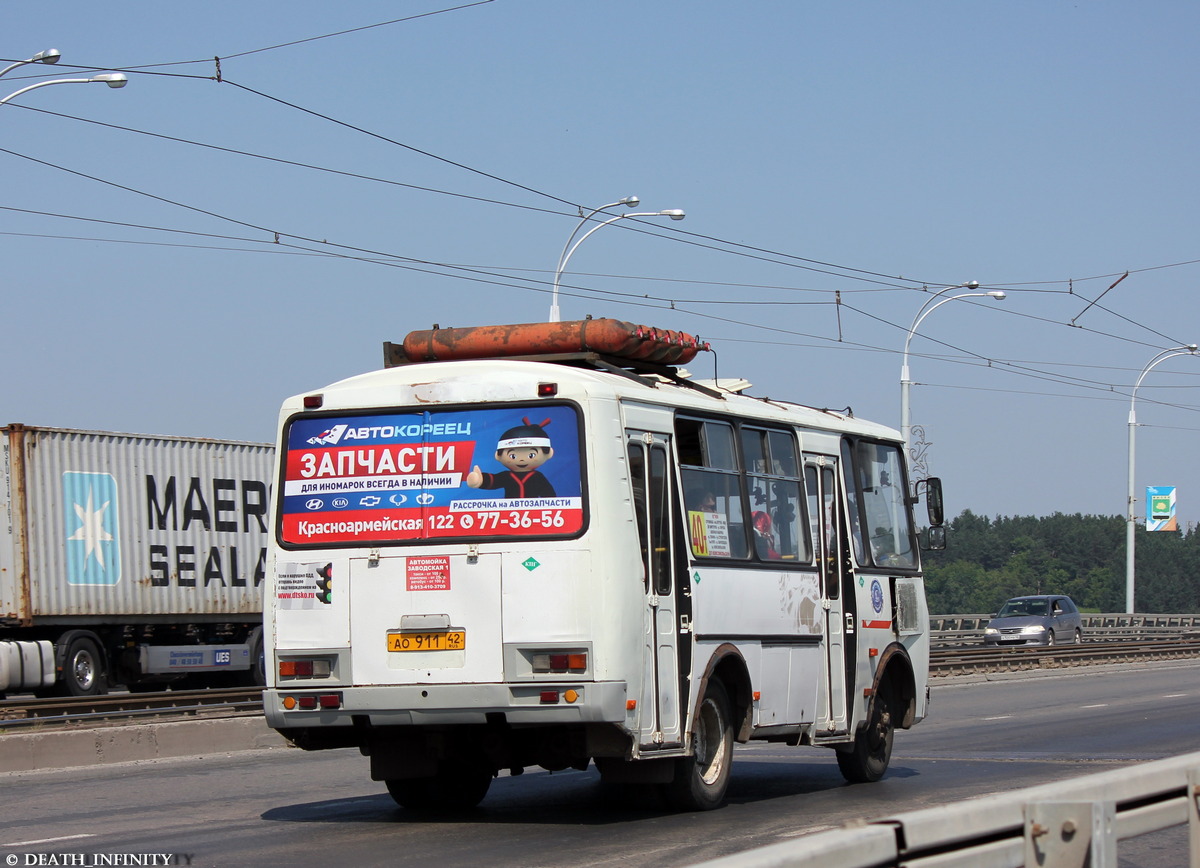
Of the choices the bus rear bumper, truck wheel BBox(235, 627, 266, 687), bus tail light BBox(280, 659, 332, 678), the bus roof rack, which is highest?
the bus roof rack

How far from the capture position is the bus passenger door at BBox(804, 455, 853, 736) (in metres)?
12.0

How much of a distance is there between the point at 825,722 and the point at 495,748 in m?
2.90

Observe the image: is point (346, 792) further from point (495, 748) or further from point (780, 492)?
point (780, 492)

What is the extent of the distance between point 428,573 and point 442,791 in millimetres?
2084

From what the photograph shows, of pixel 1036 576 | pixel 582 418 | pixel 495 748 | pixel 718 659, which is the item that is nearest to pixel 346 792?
pixel 495 748

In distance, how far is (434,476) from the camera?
9914 millimetres

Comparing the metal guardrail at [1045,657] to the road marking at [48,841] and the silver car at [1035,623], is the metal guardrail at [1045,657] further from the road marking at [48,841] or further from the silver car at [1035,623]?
the road marking at [48,841]

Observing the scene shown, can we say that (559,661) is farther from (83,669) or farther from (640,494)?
(83,669)

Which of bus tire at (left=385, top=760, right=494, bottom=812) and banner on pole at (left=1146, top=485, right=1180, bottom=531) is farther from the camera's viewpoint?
banner on pole at (left=1146, top=485, right=1180, bottom=531)

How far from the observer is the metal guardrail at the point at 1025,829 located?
409 centimetres

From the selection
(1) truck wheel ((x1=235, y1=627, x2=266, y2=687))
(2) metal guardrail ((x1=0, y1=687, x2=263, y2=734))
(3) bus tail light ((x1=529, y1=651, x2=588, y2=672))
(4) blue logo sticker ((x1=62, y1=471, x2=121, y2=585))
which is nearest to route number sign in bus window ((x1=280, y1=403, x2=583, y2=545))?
(3) bus tail light ((x1=529, y1=651, x2=588, y2=672))

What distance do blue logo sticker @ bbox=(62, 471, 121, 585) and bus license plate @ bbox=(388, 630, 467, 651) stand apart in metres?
15.7

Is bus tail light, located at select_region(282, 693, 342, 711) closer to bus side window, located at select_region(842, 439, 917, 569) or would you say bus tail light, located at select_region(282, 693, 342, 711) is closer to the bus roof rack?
the bus roof rack

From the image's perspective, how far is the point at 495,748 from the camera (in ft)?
33.4
